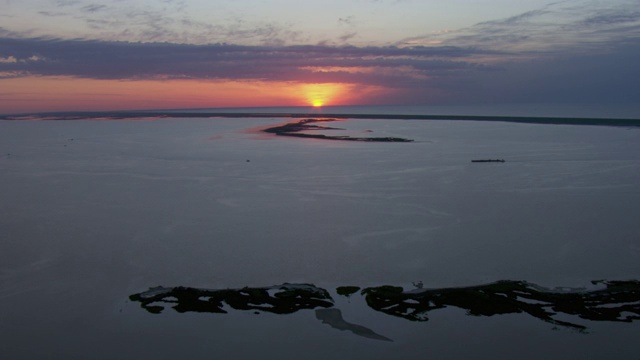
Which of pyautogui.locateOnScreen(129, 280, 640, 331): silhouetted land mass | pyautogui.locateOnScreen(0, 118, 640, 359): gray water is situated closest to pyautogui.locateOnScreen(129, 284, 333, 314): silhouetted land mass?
pyautogui.locateOnScreen(129, 280, 640, 331): silhouetted land mass

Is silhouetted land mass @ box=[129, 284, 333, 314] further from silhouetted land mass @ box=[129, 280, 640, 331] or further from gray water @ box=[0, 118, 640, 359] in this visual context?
gray water @ box=[0, 118, 640, 359]

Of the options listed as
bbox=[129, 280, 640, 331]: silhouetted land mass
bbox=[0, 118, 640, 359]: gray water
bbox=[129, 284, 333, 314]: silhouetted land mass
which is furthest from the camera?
bbox=[129, 284, 333, 314]: silhouetted land mass

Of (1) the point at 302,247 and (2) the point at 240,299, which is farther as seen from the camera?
(1) the point at 302,247

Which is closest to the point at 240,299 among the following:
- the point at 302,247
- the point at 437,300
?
the point at 437,300

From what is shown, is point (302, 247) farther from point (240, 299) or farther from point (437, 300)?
point (437, 300)

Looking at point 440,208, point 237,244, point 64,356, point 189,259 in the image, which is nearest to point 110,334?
point 64,356

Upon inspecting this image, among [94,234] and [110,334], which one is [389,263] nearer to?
[110,334]

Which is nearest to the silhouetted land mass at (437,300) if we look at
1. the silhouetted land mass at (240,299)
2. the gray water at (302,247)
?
the silhouetted land mass at (240,299)
